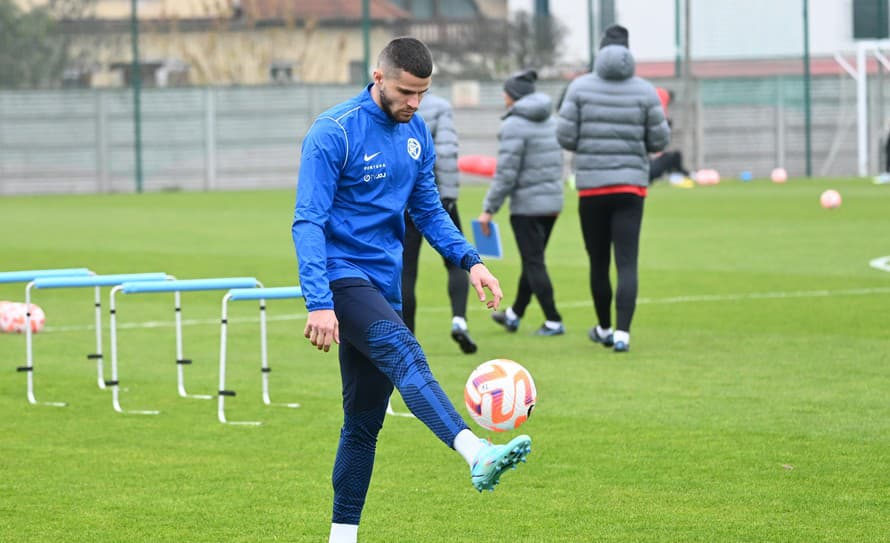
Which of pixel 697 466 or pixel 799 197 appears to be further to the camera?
pixel 799 197

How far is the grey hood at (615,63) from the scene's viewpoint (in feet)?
39.8

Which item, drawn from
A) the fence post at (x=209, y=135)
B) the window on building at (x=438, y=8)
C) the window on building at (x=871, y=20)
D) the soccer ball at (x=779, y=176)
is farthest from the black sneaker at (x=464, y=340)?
the window on building at (x=438, y=8)

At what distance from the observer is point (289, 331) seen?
1408 cm

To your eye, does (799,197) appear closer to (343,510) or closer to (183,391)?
(183,391)

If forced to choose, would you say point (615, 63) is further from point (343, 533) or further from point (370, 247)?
point (343, 533)

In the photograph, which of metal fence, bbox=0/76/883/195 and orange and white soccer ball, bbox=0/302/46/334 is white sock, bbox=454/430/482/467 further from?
metal fence, bbox=0/76/883/195

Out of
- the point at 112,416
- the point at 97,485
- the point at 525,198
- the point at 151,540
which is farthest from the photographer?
the point at 525,198

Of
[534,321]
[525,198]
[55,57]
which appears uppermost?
[55,57]

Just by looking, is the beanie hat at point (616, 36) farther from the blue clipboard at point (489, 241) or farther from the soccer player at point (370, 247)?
the soccer player at point (370, 247)

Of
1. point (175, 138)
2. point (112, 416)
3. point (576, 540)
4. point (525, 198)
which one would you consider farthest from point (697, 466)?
point (175, 138)

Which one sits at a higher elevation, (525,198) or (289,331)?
(525,198)

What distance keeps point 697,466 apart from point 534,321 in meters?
6.85

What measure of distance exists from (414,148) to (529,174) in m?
7.21

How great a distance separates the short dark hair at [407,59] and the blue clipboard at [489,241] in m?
7.48
